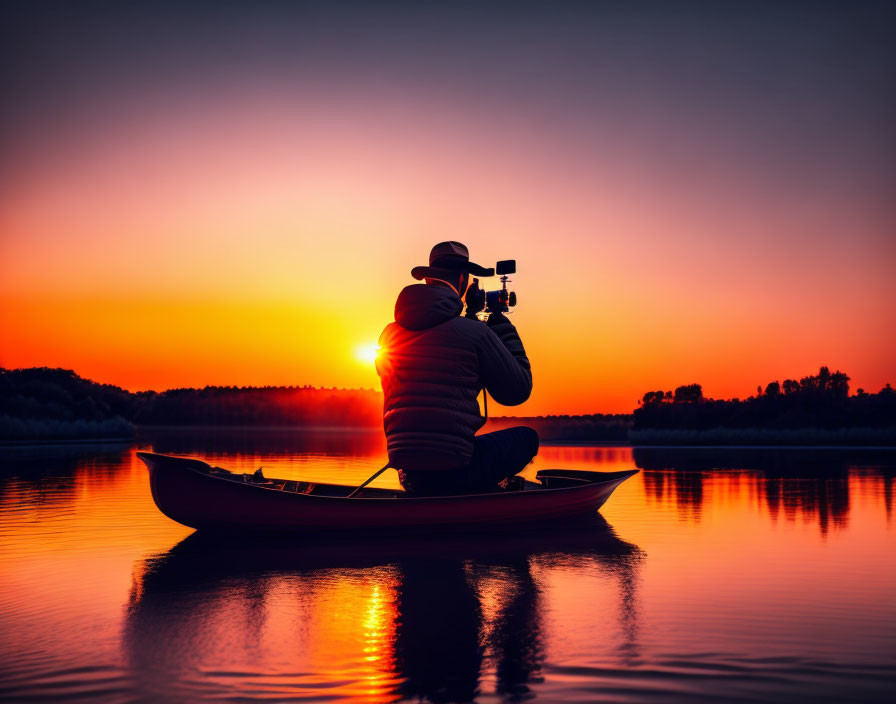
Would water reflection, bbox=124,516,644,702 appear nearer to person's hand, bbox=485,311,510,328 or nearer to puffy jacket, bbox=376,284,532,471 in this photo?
puffy jacket, bbox=376,284,532,471

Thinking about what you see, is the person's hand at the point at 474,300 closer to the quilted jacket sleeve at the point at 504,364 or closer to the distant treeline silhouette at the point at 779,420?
the quilted jacket sleeve at the point at 504,364

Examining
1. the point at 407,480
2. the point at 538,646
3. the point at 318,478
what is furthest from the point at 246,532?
the point at 318,478

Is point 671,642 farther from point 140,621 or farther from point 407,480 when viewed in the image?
point 407,480

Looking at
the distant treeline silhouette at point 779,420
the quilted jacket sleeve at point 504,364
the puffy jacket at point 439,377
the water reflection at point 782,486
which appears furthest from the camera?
the distant treeline silhouette at point 779,420

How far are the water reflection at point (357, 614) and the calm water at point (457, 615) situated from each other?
0.06 ft

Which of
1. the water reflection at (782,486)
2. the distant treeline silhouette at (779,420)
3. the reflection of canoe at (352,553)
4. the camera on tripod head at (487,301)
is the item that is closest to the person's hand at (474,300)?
the camera on tripod head at (487,301)

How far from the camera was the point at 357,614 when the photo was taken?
486 centimetres

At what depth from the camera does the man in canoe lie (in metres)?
7.34

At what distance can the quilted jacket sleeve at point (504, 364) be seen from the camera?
7.43 m

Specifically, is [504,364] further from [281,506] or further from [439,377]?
[281,506]

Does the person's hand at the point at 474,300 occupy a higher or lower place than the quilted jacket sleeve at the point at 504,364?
higher

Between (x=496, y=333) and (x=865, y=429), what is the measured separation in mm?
39222

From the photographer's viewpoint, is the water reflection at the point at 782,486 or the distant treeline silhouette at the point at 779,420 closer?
the water reflection at the point at 782,486

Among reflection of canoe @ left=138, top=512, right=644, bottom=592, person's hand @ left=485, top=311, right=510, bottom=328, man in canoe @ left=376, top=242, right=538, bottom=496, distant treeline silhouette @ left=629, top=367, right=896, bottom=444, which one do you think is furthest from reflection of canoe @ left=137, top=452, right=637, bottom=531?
distant treeline silhouette @ left=629, top=367, right=896, bottom=444
